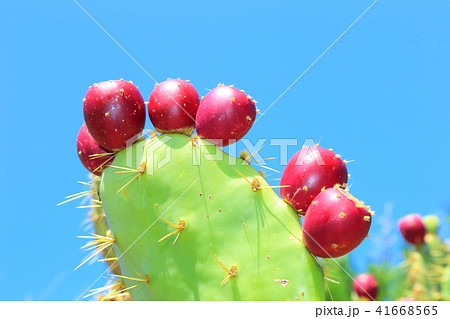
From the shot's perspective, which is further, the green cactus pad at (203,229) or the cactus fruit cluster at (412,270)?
the cactus fruit cluster at (412,270)

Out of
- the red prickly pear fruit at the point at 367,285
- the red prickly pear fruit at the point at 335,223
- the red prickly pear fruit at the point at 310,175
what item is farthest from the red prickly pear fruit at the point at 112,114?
the red prickly pear fruit at the point at 367,285

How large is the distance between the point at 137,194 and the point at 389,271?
2715 millimetres

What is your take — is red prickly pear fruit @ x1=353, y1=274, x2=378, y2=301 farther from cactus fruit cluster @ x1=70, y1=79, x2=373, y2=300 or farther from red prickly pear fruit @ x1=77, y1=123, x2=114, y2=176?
red prickly pear fruit @ x1=77, y1=123, x2=114, y2=176

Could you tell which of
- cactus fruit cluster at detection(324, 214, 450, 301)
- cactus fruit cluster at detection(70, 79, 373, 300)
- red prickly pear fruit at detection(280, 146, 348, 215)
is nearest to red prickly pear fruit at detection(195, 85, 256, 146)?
cactus fruit cluster at detection(70, 79, 373, 300)

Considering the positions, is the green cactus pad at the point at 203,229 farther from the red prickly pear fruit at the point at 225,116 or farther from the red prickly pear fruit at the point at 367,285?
the red prickly pear fruit at the point at 367,285

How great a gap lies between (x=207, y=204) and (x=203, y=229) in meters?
0.08

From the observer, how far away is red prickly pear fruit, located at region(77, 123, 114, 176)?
1853 millimetres

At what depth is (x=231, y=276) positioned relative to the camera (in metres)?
1.58

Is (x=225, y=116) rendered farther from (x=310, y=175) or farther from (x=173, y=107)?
(x=310, y=175)

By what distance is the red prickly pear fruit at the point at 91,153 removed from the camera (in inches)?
72.9

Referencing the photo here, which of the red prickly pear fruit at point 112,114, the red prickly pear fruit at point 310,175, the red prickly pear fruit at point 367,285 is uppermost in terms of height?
the red prickly pear fruit at point 112,114

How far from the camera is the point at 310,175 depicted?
5.46ft

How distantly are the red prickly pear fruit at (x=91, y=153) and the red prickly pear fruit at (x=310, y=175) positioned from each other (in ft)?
1.99

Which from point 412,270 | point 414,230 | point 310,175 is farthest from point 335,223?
point 414,230
